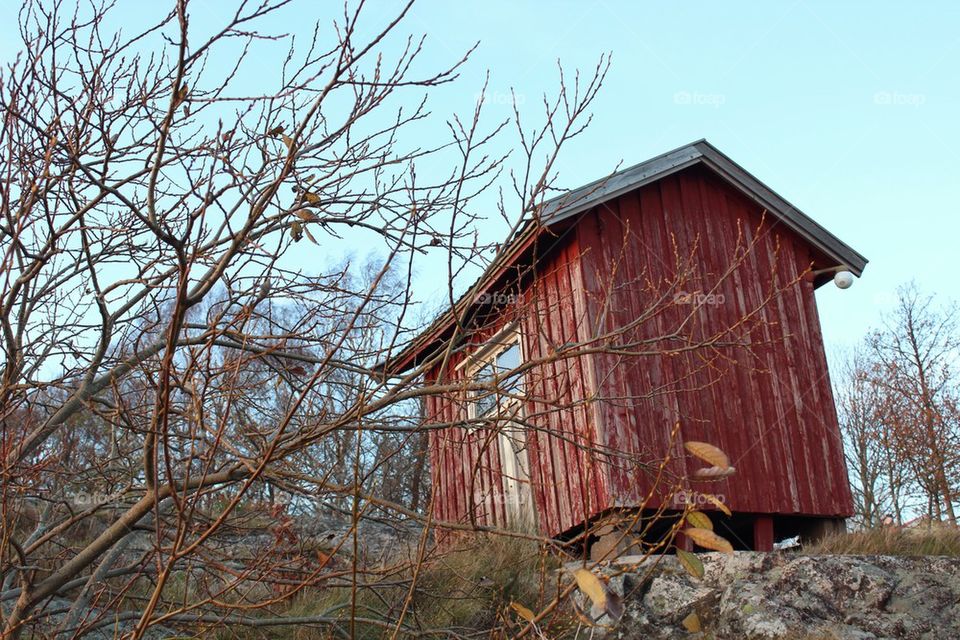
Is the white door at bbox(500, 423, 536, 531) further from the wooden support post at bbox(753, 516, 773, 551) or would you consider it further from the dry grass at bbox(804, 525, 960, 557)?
the dry grass at bbox(804, 525, 960, 557)

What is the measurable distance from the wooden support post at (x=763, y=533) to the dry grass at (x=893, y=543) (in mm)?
483

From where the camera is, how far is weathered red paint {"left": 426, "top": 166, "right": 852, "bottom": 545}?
8.72m

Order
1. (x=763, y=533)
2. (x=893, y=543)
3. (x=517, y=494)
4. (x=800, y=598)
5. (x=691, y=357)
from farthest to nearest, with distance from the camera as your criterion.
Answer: (x=517, y=494) < (x=691, y=357) < (x=763, y=533) < (x=893, y=543) < (x=800, y=598)

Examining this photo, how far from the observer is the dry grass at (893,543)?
27.2 ft

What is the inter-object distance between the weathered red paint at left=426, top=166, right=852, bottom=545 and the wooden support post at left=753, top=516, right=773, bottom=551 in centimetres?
2

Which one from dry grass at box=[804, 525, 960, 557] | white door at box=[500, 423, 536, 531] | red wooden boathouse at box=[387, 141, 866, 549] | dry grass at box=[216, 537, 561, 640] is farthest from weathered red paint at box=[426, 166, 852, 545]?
dry grass at box=[216, 537, 561, 640]

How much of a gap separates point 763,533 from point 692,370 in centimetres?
170

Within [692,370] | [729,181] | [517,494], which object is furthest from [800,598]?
[729,181]

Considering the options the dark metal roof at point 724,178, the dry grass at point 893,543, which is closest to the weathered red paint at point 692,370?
the dark metal roof at point 724,178

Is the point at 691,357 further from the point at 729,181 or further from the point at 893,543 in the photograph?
the point at 893,543

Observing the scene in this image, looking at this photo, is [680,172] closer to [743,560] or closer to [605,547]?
[743,560]

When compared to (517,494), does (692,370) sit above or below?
above

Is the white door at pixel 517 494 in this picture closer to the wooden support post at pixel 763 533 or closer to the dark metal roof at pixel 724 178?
the dark metal roof at pixel 724 178

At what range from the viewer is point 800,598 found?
23.8 ft
